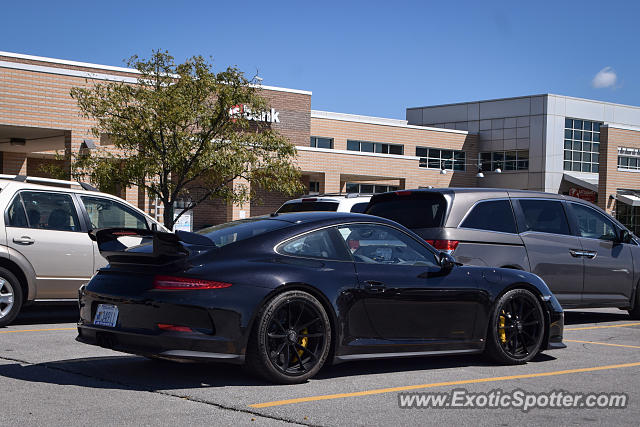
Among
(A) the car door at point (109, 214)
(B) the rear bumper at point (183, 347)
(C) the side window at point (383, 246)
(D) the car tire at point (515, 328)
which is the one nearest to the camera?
(B) the rear bumper at point (183, 347)

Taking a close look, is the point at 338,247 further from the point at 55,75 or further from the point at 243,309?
the point at 55,75

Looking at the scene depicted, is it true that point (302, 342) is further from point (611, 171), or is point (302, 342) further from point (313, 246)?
point (611, 171)

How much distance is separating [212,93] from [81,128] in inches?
323

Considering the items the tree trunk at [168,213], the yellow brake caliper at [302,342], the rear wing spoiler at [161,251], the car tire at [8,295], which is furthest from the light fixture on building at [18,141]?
the yellow brake caliper at [302,342]

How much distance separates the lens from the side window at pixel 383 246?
721 cm

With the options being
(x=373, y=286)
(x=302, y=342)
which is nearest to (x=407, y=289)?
(x=373, y=286)

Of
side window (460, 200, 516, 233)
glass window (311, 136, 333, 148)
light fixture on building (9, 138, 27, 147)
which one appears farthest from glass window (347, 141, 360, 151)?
side window (460, 200, 516, 233)

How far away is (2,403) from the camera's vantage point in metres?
5.68

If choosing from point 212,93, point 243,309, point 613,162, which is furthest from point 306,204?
point 613,162

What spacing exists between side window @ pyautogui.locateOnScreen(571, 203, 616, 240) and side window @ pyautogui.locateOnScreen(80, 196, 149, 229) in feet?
19.5

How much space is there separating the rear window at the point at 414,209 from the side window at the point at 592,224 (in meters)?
2.50

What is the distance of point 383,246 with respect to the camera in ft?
24.4

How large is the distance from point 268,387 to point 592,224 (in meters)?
6.68

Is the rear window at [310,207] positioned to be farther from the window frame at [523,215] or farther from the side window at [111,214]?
the window frame at [523,215]
